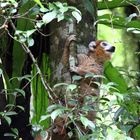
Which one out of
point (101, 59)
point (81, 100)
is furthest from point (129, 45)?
point (81, 100)

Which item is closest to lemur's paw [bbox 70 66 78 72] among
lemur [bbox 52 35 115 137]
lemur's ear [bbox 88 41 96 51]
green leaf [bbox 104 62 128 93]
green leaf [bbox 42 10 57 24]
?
lemur [bbox 52 35 115 137]

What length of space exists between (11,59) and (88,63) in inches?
15.5

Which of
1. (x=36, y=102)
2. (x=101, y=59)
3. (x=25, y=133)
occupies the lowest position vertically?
(x=25, y=133)

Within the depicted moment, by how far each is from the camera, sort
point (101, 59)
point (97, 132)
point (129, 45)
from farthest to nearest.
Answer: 1. point (129, 45)
2. point (101, 59)
3. point (97, 132)

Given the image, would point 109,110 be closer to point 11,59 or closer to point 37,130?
point 37,130

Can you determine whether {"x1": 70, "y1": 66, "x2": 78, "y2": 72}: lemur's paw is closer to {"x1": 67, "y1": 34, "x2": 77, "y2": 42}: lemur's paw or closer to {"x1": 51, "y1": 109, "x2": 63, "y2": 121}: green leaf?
{"x1": 67, "y1": 34, "x2": 77, "y2": 42}: lemur's paw

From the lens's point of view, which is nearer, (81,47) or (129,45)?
(81,47)

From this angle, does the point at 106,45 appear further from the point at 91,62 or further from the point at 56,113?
the point at 56,113

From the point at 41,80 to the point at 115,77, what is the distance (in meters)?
0.51

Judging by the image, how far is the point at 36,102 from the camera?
1859mm

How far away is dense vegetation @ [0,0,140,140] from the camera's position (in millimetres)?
1323

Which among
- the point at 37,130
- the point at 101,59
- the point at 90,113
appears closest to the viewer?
the point at 37,130

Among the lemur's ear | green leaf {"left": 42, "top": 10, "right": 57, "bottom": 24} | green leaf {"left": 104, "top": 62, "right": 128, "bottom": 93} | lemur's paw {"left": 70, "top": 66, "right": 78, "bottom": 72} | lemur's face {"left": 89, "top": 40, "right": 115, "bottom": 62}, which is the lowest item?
green leaf {"left": 104, "top": 62, "right": 128, "bottom": 93}

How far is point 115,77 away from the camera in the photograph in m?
1.90
